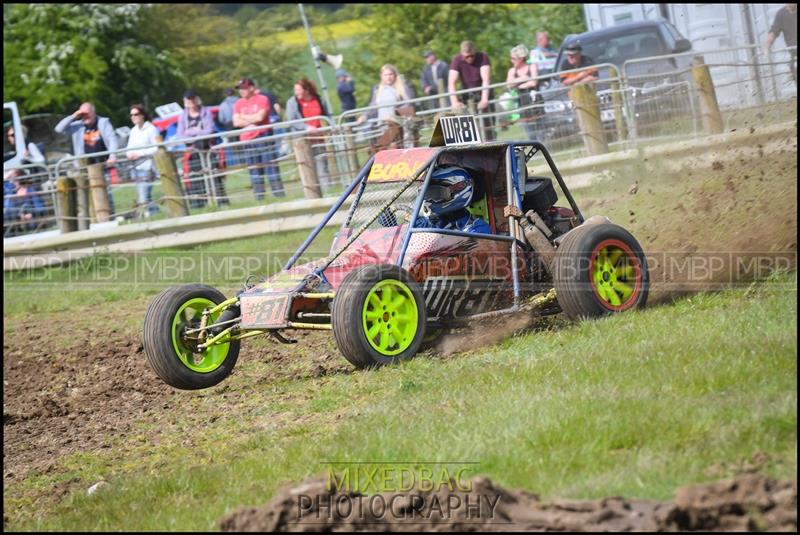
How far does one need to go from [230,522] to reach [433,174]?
4.37 m

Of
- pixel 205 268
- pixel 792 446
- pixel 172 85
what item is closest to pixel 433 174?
pixel 792 446

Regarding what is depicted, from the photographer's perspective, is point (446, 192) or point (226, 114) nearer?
point (446, 192)

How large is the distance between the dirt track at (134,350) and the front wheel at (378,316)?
1.82 feet

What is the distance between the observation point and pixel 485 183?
8477mm

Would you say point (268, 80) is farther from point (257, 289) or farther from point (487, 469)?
point (487, 469)

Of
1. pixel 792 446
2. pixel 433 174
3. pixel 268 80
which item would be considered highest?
pixel 268 80

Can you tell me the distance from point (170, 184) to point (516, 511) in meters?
12.4

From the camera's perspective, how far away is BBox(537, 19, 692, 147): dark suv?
1377 cm

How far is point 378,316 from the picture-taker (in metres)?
7.25

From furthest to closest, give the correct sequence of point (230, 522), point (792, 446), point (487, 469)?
1. point (487, 469)
2. point (792, 446)
3. point (230, 522)

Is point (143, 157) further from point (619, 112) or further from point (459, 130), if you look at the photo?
point (459, 130)

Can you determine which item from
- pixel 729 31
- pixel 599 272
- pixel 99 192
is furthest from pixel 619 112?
pixel 99 192

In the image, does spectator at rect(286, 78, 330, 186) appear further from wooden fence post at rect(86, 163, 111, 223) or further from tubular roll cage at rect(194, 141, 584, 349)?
tubular roll cage at rect(194, 141, 584, 349)

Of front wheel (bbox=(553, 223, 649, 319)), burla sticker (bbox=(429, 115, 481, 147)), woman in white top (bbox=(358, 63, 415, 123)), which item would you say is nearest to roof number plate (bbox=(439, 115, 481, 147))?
burla sticker (bbox=(429, 115, 481, 147))
